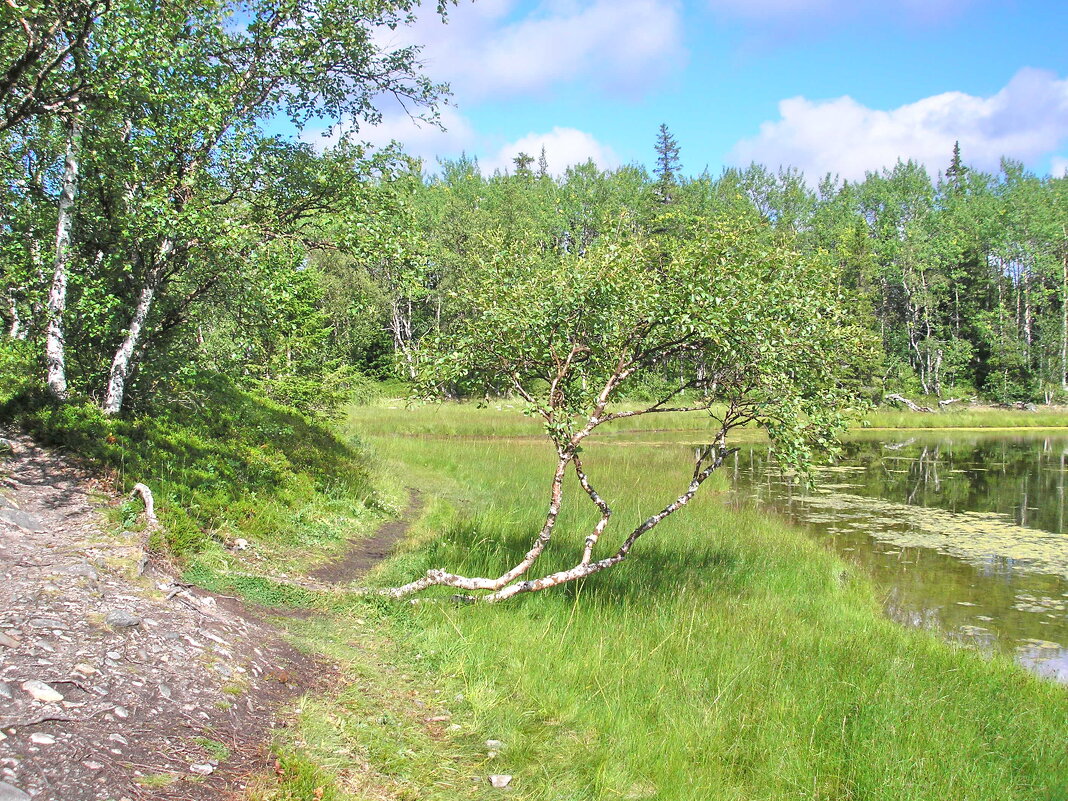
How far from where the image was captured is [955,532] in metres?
17.8

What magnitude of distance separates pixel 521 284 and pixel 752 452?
88.6 ft

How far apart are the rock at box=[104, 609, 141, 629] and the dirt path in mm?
3870

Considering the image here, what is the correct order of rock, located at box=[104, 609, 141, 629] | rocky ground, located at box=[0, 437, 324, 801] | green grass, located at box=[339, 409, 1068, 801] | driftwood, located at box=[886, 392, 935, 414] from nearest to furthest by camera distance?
rocky ground, located at box=[0, 437, 324, 801], rock, located at box=[104, 609, 141, 629], green grass, located at box=[339, 409, 1068, 801], driftwood, located at box=[886, 392, 935, 414]

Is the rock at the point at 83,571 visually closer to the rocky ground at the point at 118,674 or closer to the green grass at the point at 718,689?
the rocky ground at the point at 118,674

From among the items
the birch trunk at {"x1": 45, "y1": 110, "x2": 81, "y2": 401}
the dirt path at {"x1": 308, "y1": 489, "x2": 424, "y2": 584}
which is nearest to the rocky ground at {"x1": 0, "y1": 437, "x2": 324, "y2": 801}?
the dirt path at {"x1": 308, "y1": 489, "x2": 424, "y2": 584}

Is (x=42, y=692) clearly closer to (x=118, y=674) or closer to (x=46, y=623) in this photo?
(x=118, y=674)

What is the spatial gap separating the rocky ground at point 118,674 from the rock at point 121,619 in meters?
0.01

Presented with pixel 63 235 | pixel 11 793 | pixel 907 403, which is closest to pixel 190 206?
pixel 63 235

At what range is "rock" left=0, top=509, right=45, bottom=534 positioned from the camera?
23.9 feet

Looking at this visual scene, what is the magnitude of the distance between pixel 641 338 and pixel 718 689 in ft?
13.8

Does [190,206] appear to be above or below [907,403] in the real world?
above

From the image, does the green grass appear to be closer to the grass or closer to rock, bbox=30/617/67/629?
the grass

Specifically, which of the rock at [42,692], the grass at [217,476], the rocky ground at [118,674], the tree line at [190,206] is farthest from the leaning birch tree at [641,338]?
the rock at [42,692]

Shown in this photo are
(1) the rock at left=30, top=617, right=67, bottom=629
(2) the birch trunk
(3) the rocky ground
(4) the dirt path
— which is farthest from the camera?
(4) the dirt path
